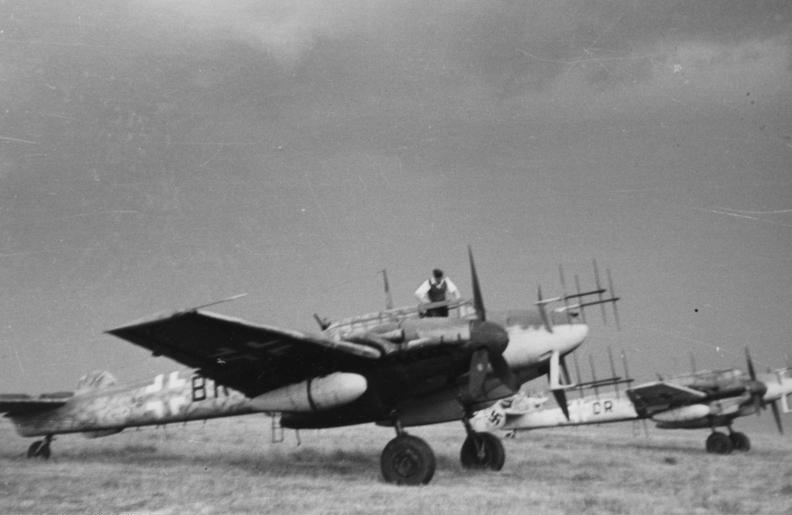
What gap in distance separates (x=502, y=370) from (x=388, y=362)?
5.40 ft

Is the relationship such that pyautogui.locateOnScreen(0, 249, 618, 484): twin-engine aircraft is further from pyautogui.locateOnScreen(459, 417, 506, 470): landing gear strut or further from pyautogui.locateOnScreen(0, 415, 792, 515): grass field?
pyautogui.locateOnScreen(0, 415, 792, 515): grass field

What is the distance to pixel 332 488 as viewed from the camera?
8.88 meters

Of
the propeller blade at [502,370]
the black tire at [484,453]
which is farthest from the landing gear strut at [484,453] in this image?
the propeller blade at [502,370]

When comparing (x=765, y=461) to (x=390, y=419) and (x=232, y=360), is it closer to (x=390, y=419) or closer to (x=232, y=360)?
(x=390, y=419)

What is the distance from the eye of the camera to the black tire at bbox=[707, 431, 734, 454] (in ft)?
57.9

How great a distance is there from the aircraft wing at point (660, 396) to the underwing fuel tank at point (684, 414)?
7.1 inches

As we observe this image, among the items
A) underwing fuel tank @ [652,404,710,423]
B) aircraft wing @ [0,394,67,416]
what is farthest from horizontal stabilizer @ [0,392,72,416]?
underwing fuel tank @ [652,404,710,423]

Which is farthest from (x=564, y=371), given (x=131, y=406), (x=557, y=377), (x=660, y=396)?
(x=660, y=396)

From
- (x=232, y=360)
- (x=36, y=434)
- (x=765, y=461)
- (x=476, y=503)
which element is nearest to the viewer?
(x=476, y=503)

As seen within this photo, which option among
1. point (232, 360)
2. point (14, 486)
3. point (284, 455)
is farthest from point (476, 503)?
point (284, 455)

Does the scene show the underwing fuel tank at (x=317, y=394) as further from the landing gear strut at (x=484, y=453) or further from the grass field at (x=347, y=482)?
the landing gear strut at (x=484, y=453)

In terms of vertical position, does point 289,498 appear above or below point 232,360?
below

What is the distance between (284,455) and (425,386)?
5.31 meters

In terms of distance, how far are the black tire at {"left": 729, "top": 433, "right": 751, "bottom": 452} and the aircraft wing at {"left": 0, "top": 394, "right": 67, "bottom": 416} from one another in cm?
1680
